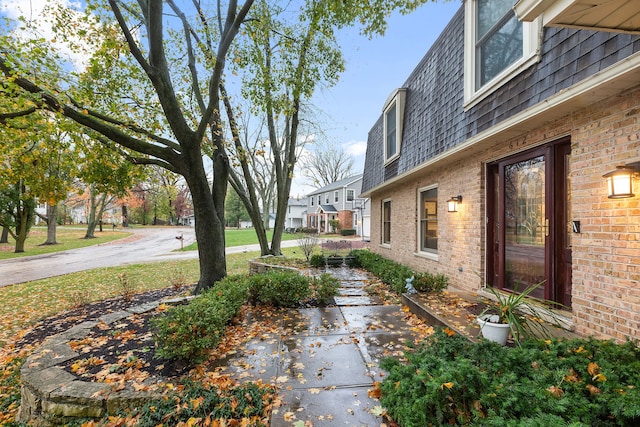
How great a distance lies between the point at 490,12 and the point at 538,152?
2.64 metres

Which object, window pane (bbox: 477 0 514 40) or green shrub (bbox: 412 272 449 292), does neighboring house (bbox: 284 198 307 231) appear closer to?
green shrub (bbox: 412 272 449 292)

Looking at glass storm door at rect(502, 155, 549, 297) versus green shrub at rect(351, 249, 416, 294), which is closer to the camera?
glass storm door at rect(502, 155, 549, 297)

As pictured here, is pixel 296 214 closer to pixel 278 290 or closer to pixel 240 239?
pixel 240 239

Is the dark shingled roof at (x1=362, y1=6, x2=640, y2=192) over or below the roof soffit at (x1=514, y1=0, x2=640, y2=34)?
over

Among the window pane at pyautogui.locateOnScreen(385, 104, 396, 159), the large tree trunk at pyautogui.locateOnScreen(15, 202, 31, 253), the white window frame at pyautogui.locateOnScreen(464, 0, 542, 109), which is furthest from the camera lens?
the large tree trunk at pyautogui.locateOnScreen(15, 202, 31, 253)

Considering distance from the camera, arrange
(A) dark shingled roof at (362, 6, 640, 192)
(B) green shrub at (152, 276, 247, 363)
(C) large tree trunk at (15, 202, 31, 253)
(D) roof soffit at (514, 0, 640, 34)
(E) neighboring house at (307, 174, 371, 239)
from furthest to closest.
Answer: (E) neighboring house at (307, 174, 371, 239) → (C) large tree trunk at (15, 202, 31, 253) → (B) green shrub at (152, 276, 247, 363) → (A) dark shingled roof at (362, 6, 640, 192) → (D) roof soffit at (514, 0, 640, 34)

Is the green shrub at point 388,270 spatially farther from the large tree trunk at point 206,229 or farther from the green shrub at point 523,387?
the large tree trunk at point 206,229

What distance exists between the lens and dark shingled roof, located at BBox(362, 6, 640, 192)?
291 cm

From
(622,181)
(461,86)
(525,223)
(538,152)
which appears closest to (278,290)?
(525,223)

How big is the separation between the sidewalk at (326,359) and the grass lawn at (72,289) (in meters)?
4.78

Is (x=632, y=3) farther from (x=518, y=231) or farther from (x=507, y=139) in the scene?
(x=518, y=231)

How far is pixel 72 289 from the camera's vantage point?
8586 millimetres

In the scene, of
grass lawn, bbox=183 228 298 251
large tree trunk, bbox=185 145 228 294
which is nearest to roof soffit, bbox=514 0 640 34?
large tree trunk, bbox=185 145 228 294

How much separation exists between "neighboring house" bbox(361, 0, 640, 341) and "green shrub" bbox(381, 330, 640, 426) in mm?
1011
